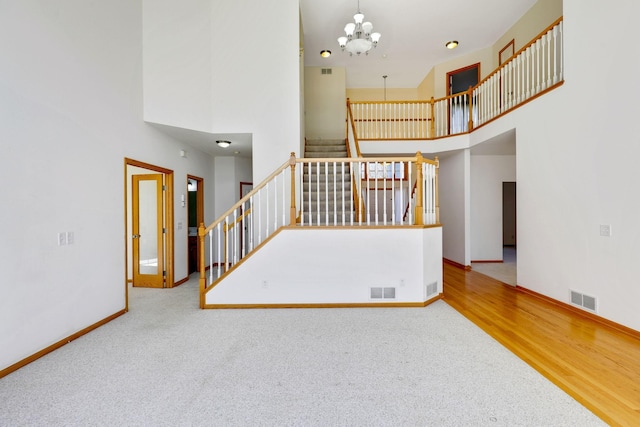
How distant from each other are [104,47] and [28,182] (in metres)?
2.00

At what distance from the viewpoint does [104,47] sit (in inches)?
139

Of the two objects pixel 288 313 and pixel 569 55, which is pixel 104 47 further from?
pixel 569 55

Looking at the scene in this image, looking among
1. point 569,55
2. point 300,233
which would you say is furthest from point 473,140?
point 300,233

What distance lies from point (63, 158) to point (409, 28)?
6.82 m

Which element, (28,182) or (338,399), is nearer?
(338,399)

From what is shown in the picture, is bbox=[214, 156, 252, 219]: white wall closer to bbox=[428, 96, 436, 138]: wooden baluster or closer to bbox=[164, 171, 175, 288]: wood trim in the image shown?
bbox=[164, 171, 175, 288]: wood trim

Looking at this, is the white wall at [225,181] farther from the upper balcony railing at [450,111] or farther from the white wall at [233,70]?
the upper balcony railing at [450,111]

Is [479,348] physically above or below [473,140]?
below

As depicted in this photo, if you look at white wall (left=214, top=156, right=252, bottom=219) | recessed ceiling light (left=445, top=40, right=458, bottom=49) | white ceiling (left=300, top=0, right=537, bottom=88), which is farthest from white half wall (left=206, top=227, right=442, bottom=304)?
recessed ceiling light (left=445, top=40, right=458, bottom=49)

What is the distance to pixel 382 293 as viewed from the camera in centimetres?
393

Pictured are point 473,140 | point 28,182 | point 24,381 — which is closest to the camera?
point 24,381

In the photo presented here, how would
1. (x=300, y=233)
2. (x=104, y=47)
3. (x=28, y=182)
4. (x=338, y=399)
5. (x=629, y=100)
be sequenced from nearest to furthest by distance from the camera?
(x=338, y=399), (x=28, y=182), (x=629, y=100), (x=104, y=47), (x=300, y=233)

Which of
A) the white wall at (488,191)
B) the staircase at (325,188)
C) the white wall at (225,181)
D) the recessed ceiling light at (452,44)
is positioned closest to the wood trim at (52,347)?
the staircase at (325,188)

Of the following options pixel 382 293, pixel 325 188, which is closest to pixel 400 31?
pixel 325 188
